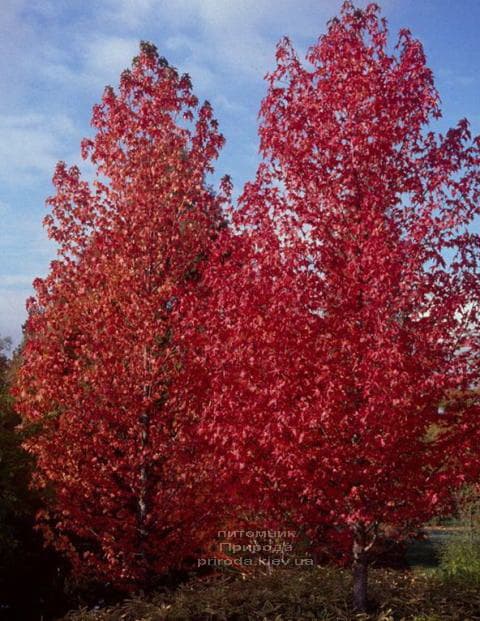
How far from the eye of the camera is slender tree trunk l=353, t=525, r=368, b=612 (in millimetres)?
10156

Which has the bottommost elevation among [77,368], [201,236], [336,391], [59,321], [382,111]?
[336,391]

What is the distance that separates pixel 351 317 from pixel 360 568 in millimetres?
4383

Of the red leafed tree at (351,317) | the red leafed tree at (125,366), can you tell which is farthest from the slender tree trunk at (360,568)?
the red leafed tree at (125,366)

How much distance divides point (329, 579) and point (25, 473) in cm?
718

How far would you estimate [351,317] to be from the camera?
28.7 feet

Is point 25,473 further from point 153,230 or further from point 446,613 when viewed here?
point 446,613

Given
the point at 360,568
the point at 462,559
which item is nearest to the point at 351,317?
the point at 360,568

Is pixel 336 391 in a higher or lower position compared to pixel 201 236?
lower

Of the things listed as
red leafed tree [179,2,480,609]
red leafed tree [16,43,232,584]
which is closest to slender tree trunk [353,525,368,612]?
red leafed tree [179,2,480,609]

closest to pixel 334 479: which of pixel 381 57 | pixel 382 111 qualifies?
pixel 382 111

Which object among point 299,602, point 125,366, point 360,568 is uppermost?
point 125,366

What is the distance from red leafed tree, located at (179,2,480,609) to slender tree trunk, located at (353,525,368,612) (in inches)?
1.0

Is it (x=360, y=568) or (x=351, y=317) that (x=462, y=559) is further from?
(x=351, y=317)

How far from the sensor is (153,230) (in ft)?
38.7
